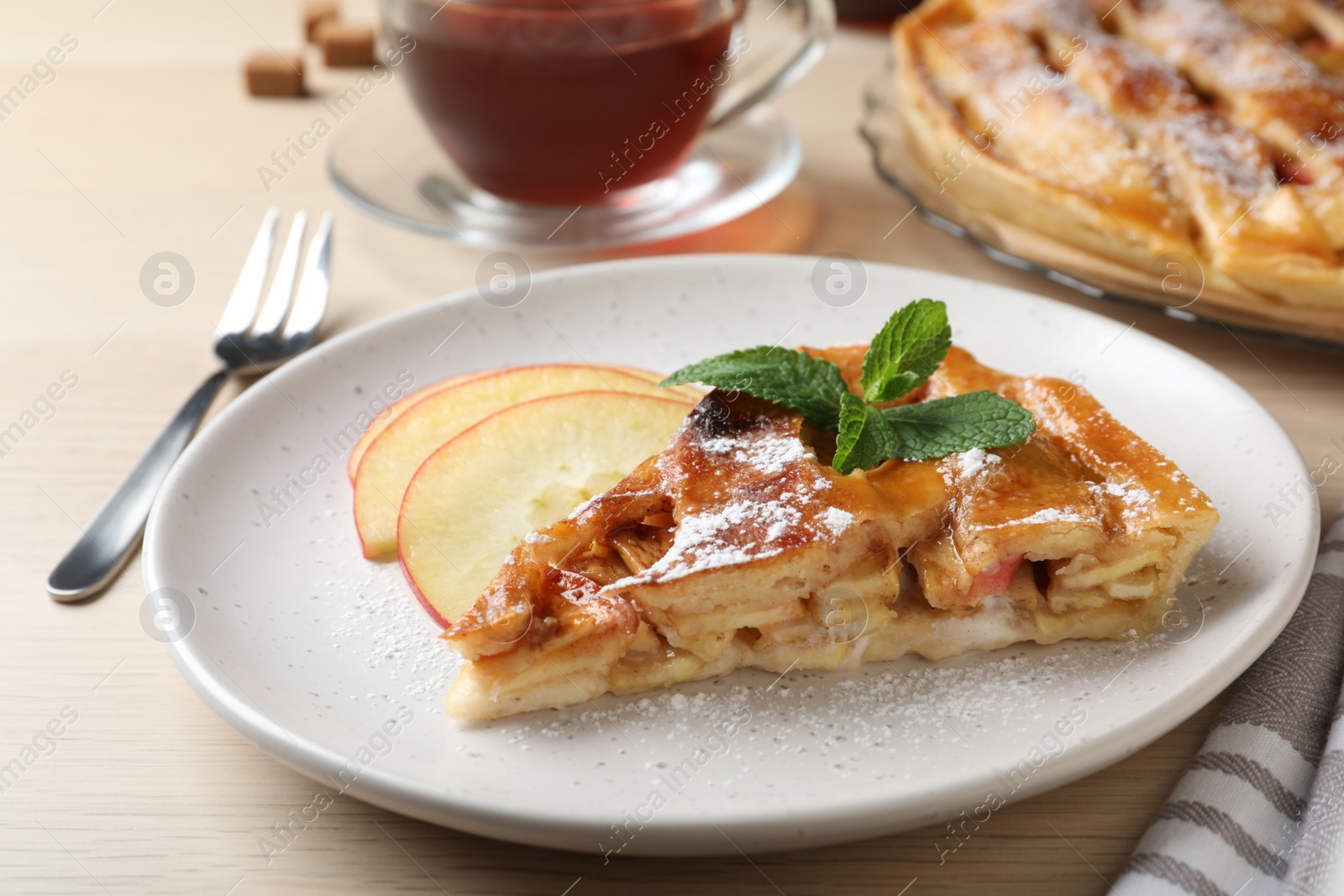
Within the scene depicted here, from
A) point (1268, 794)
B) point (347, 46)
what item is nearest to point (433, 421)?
point (1268, 794)

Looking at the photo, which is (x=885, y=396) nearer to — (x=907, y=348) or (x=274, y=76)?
(x=907, y=348)

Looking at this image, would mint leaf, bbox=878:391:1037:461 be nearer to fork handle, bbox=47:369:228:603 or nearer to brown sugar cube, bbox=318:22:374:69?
fork handle, bbox=47:369:228:603

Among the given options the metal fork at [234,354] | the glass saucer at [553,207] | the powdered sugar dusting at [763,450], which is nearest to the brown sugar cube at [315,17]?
the glass saucer at [553,207]

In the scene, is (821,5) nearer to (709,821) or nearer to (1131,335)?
(1131,335)

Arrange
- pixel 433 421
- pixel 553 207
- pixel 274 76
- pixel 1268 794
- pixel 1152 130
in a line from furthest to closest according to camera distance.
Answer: pixel 274 76, pixel 553 207, pixel 1152 130, pixel 433 421, pixel 1268 794

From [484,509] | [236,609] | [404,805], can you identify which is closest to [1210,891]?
[404,805]

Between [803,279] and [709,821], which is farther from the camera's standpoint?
[803,279]
